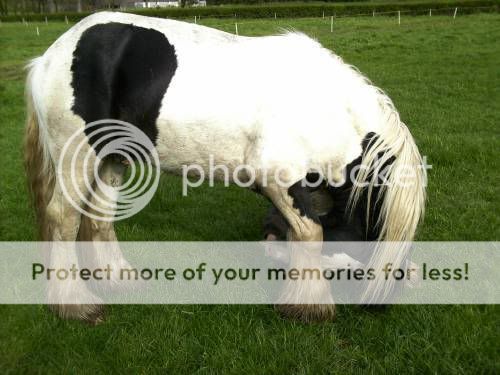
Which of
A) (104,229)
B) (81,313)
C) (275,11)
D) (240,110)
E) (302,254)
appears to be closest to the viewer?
(240,110)

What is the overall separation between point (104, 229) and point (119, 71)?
1.37m

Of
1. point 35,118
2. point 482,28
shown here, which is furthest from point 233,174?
point 482,28

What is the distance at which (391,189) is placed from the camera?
3.03 meters

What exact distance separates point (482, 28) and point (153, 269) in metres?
19.9

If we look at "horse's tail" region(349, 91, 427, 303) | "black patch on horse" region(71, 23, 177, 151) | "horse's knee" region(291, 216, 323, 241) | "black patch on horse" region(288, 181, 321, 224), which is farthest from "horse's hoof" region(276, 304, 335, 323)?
"black patch on horse" region(71, 23, 177, 151)

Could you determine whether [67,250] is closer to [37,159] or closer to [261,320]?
[37,159]

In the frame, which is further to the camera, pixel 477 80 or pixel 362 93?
pixel 477 80

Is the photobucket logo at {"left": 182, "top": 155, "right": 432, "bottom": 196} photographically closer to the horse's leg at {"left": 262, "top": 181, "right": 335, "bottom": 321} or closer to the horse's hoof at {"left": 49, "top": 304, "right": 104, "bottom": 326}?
the horse's leg at {"left": 262, "top": 181, "right": 335, "bottom": 321}

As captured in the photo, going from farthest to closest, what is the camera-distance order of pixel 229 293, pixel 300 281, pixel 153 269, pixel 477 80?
pixel 477 80 < pixel 153 269 < pixel 229 293 < pixel 300 281

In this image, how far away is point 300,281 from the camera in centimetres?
326

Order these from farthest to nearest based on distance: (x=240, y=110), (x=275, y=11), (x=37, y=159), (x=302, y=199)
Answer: (x=275, y=11), (x=37, y=159), (x=302, y=199), (x=240, y=110)

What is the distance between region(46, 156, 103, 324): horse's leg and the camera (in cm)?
324

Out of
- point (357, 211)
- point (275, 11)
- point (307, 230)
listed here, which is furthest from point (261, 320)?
point (275, 11)

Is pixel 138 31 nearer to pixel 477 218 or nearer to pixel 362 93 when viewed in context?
pixel 362 93
